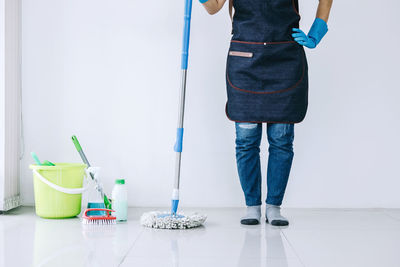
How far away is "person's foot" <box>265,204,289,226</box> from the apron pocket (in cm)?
44

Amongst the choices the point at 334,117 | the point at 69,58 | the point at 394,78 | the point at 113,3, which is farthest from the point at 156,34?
the point at 394,78

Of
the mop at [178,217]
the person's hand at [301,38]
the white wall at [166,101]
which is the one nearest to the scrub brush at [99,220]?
the mop at [178,217]

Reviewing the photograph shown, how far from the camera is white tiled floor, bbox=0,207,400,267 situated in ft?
4.47

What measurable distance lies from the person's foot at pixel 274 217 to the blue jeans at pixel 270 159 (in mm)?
21

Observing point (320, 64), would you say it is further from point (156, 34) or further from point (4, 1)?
point (4, 1)

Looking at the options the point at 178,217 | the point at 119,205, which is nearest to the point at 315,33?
the point at 178,217

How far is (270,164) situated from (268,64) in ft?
1.24

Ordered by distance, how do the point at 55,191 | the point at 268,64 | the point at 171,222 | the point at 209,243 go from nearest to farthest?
the point at 209,243 < the point at 171,222 < the point at 268,64 < the point at 55,191

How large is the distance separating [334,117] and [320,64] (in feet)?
0.82

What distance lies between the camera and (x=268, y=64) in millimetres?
1904

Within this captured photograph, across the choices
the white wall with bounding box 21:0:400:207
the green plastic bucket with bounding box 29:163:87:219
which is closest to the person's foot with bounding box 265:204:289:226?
the white wall with bounding box 21:0:400:207

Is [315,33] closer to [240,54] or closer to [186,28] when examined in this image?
[240,54]

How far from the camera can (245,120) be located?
192cm

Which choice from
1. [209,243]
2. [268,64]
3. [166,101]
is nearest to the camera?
[209,243]
